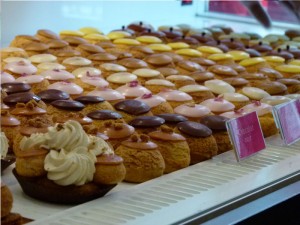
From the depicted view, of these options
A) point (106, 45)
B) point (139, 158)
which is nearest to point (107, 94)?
point (139, 158)

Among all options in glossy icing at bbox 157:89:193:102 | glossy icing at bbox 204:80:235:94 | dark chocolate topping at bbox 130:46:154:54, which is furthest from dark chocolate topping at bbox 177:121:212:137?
dark chocolate topping at bbox 130:46:154:54

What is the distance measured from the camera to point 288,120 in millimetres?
2455

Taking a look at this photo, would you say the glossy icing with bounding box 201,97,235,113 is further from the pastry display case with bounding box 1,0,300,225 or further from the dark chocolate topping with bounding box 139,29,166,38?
the dark chocolate topping with bounding box 139,29,166,38

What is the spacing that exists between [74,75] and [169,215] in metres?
1.30

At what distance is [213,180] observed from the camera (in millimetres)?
2148

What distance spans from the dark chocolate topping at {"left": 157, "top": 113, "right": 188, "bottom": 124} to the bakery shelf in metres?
0.17

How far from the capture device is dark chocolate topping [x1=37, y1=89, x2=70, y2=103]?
2.48 meters

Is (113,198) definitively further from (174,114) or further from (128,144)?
(174,114)

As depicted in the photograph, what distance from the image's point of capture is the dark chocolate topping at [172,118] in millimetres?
2387

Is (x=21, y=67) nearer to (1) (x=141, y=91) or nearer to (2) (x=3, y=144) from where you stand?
(1) (x=141, y=91)

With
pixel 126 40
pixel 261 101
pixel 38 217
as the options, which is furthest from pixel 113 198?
pixel 126 40

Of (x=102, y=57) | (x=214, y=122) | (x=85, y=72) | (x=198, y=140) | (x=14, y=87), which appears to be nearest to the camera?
(x=198, y=140)

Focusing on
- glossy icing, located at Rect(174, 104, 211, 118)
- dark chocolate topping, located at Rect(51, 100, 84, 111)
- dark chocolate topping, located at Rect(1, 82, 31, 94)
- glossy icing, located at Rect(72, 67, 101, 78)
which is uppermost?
dark chocolate topping, located at Rect(1, 82, 31, 94)

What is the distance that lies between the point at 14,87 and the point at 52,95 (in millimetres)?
164
